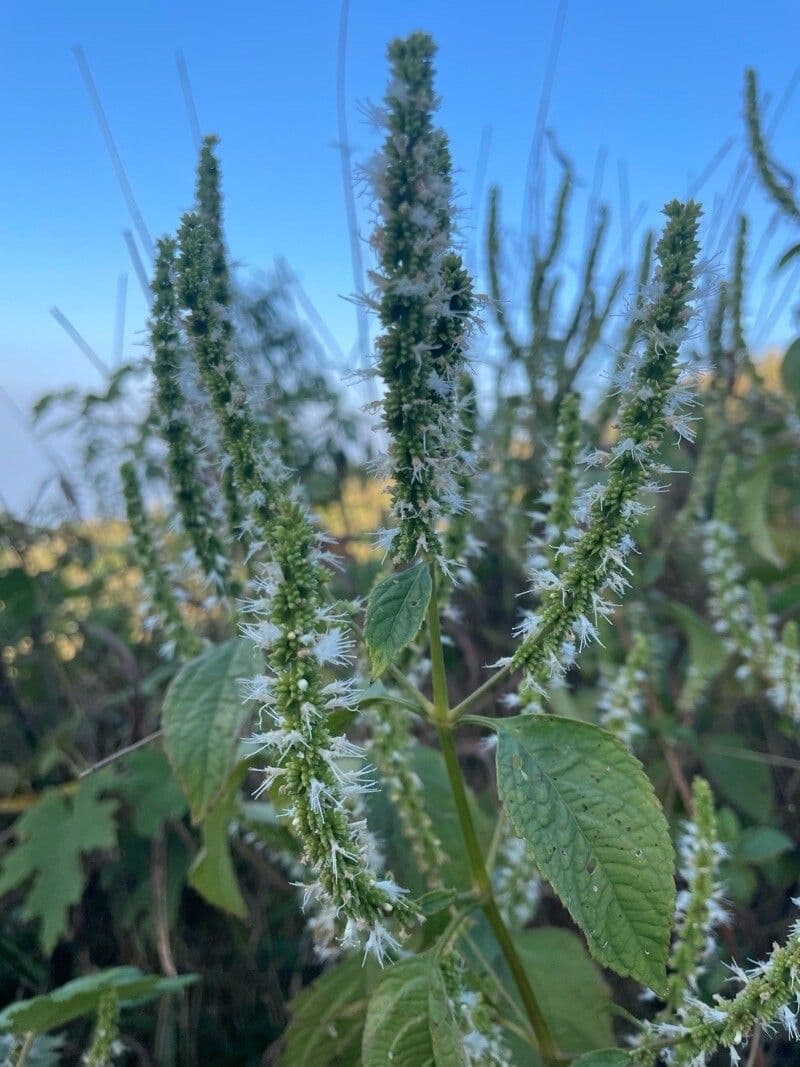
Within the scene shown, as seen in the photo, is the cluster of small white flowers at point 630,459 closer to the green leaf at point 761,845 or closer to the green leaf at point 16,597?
the green leaf at point 761,845

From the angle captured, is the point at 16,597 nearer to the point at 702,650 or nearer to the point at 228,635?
the point at 228,635

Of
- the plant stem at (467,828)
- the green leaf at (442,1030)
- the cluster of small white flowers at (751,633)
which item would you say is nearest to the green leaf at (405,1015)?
the green leaf at (442,1030)

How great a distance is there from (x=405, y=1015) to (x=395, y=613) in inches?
14.2

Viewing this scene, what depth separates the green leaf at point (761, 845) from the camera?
57.1 inches

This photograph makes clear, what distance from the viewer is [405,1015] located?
72 cm

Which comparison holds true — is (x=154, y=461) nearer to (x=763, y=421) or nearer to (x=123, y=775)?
(x=123, y=775)

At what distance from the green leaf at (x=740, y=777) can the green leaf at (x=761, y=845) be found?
23 cm

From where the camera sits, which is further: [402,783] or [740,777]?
A: [740,777]

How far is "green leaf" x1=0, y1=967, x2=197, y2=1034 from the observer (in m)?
0.98

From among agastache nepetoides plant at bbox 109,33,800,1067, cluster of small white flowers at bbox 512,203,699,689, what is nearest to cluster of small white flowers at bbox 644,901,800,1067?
agastache nepetoides plant at bbox 109,33,800,1067

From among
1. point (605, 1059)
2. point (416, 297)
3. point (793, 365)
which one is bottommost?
point (605, 1059)

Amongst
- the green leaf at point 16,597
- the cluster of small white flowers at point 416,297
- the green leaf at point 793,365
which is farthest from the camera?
the green leaf at point 16,597

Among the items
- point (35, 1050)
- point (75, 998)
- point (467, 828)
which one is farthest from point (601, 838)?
point (35, 1050)

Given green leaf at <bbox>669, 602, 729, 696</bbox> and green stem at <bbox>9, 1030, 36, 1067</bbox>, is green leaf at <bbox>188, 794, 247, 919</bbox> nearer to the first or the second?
green stem at <bbox>9, 1030, 36, 1067</bbox>
